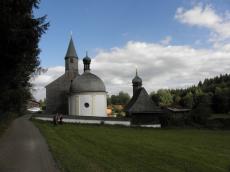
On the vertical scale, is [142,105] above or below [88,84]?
below

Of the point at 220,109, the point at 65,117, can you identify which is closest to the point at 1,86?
the point at 65,117

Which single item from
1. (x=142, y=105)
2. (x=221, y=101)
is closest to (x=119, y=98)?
(x=221, y=101)

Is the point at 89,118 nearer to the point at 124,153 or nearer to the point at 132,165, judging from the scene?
the point at 124,153

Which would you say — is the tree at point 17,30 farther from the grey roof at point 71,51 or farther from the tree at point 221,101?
the tree at point 221,101

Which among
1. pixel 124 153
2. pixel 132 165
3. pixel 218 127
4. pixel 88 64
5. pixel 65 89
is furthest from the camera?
pixel 65 89

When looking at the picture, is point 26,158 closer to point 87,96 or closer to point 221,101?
point 87,96

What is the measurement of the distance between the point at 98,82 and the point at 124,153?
4056cm

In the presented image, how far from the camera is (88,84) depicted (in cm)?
5728

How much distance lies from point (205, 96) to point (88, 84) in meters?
69.6

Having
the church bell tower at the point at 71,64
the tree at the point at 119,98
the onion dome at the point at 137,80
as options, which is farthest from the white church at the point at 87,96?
the tree at the point at 119,98

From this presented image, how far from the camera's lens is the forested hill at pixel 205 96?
392 ft

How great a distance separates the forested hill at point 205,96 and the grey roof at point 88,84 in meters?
37.1

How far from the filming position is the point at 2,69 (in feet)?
55.5

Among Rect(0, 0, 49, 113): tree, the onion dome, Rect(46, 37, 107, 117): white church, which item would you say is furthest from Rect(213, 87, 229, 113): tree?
Rect(0, 0, 49, 113): tree
